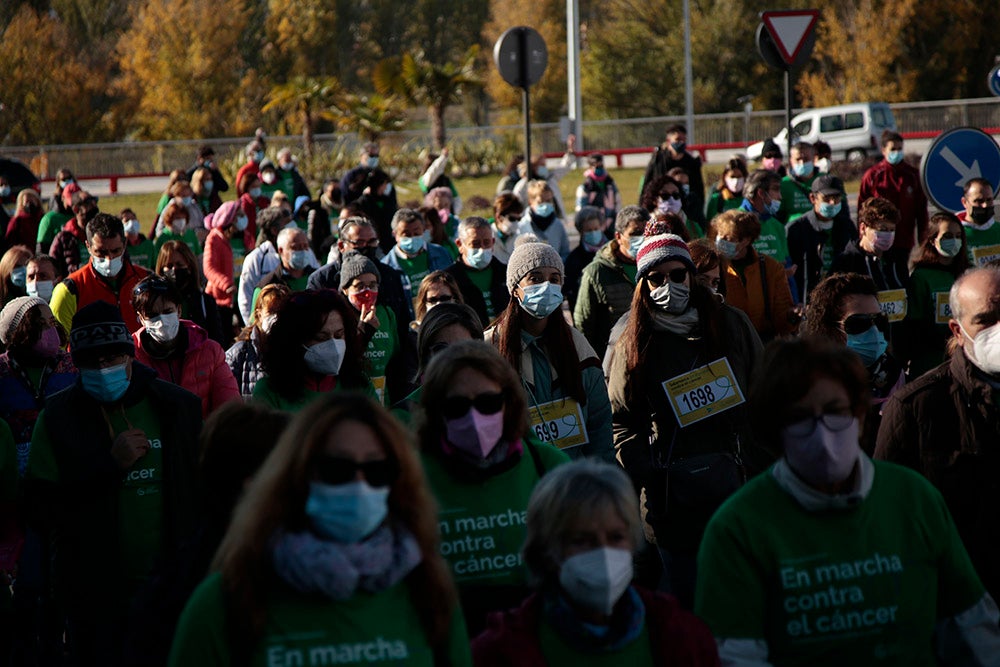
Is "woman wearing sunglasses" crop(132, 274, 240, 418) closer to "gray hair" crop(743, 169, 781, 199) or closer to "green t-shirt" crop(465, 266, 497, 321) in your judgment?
"green t-shirt" crop(465, 266, 497, 321)

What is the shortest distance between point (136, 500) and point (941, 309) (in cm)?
518

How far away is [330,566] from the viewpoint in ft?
10.2

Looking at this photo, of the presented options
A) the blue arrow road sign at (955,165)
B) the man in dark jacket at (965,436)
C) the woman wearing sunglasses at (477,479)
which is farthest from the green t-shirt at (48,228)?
the man in dark jacket at (965,436)

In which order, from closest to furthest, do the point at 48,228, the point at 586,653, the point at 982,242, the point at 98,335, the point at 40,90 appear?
1. the point at 586,653
2. the point at 98,335
3. the point at 982,242
4. the point at 48,228
5. the point at 40,90

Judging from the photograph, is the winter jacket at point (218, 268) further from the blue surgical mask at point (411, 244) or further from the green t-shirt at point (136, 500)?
the green t-shirt at point (136, 500)

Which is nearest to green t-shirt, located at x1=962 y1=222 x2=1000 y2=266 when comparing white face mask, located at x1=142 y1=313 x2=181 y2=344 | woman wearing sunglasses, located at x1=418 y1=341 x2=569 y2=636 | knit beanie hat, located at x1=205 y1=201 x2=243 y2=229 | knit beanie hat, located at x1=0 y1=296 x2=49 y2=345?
white face mask, located at x1=142 y1=313 x2=181 y2=344

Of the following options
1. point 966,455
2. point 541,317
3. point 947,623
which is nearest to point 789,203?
point 541,317

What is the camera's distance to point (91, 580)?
515 cm

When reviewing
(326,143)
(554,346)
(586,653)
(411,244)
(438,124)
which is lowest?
(586,653)

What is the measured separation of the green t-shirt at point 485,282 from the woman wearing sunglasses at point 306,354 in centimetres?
397

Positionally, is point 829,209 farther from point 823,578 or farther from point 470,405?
point 823,578

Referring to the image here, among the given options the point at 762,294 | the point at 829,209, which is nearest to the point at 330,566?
the point at 762,294

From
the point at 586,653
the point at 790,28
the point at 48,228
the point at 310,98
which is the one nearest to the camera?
the point at 586,653

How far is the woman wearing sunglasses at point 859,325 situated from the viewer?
249 inches
